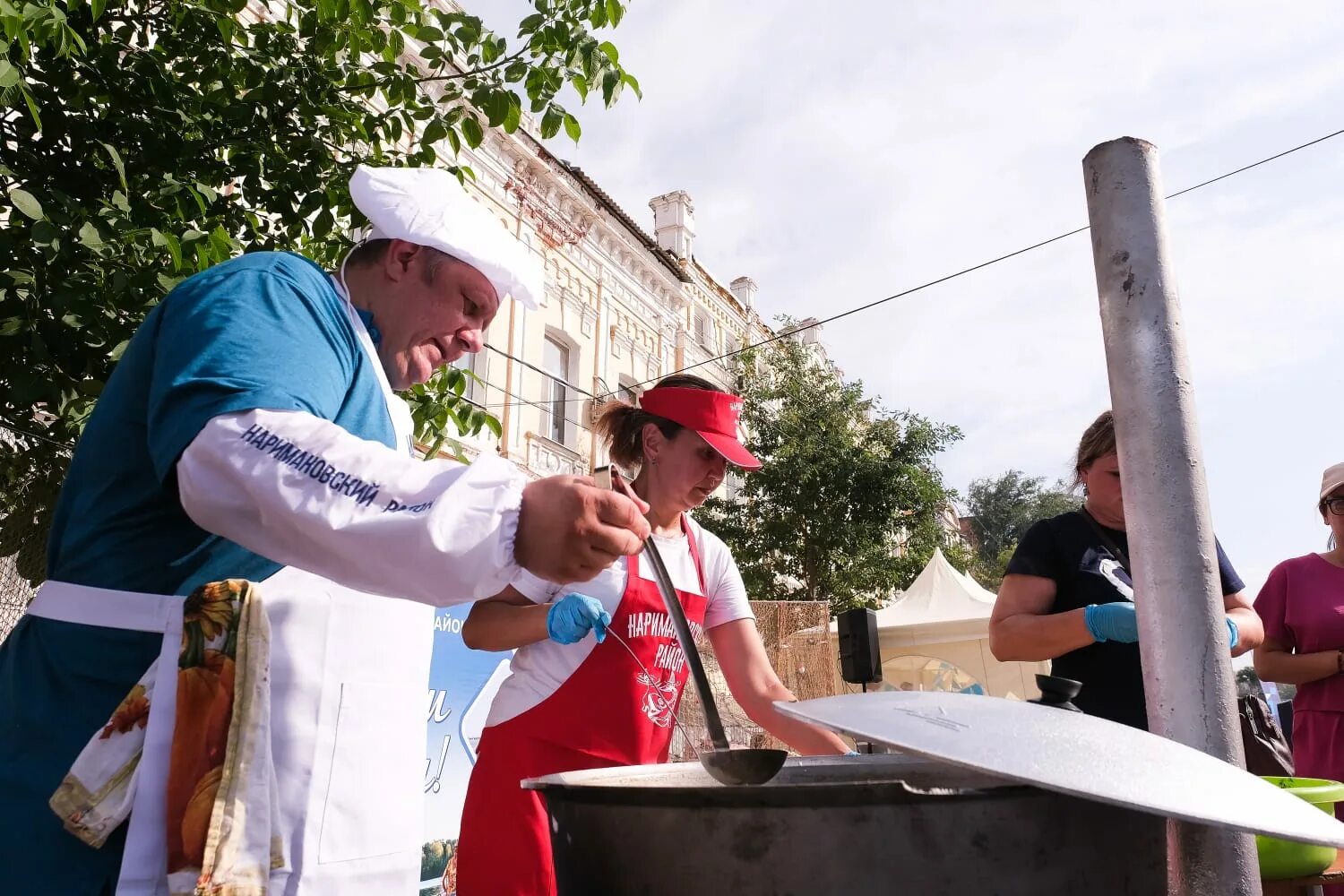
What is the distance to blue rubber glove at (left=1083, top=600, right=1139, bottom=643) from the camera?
191 centimetres

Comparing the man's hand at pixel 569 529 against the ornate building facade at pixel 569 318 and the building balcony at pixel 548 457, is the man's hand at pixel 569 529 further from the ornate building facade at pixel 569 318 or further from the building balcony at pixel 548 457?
the building balcony at pixel 548 457

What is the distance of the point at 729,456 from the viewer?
7.85 feet

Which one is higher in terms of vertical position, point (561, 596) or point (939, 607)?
point (939, 607)

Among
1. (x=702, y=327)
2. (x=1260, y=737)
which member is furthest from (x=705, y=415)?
(x=702, y=327)

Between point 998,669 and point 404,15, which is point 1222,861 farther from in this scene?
point 998,669

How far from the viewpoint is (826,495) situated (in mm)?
14789

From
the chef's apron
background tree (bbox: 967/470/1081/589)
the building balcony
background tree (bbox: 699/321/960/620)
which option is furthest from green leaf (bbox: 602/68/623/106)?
background tree (bbox: 967/470/1081/589)

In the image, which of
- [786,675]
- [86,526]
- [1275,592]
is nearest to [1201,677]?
[86,526]

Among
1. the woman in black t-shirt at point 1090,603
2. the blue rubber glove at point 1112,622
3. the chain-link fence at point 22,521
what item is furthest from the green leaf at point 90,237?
the blue rubber glove at point 1112,622

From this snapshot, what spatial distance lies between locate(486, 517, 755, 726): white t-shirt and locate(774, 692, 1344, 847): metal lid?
37.5 inches

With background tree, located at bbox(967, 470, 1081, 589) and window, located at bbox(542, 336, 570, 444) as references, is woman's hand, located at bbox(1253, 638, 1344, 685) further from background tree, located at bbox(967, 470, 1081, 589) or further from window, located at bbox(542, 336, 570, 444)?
background tree, located at bbox(967, 470, 1081, 589)

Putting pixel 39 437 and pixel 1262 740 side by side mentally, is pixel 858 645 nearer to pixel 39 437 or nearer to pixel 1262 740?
pixel 1262 740

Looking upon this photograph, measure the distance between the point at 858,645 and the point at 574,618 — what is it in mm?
3071

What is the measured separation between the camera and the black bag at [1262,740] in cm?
253
